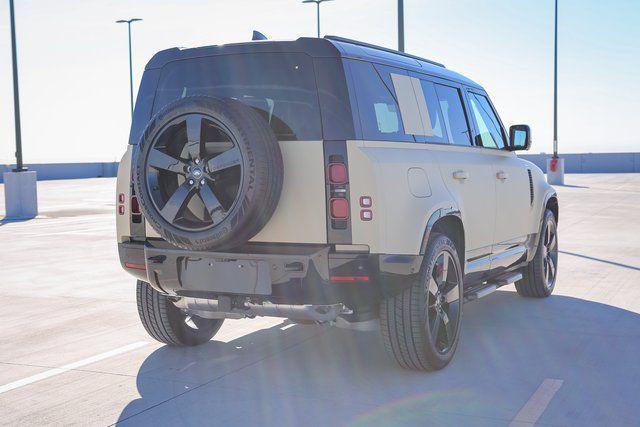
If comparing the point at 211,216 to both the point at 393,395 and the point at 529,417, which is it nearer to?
the point at 393,395

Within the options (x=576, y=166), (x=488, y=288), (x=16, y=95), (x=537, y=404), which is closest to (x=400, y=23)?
(x=488, y=288)

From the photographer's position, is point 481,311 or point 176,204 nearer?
point 176,204

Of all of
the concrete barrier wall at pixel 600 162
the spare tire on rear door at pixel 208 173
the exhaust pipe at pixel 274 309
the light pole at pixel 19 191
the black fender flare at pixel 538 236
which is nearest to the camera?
the spare tire on rear door at pixel 208 173

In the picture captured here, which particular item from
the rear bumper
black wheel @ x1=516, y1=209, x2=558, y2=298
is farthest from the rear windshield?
black wheel @ x1=516, y1=209, x2=558, y2=298

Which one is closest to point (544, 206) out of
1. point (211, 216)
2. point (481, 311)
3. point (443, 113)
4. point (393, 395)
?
point (481, 311)

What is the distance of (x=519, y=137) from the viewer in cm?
771

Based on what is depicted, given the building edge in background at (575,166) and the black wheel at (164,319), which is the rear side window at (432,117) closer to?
the black wheel at (164,319)

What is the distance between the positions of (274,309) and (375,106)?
141cm

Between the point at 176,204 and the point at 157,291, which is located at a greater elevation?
the point at 176,204

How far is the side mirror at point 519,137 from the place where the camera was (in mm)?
7664

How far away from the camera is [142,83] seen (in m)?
5.98

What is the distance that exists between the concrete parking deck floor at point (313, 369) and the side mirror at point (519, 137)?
1.51m

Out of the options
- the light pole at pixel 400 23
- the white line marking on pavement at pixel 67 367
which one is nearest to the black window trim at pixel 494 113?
the white line marking on pavement at pixel 67 367

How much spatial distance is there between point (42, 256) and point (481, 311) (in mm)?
7354
